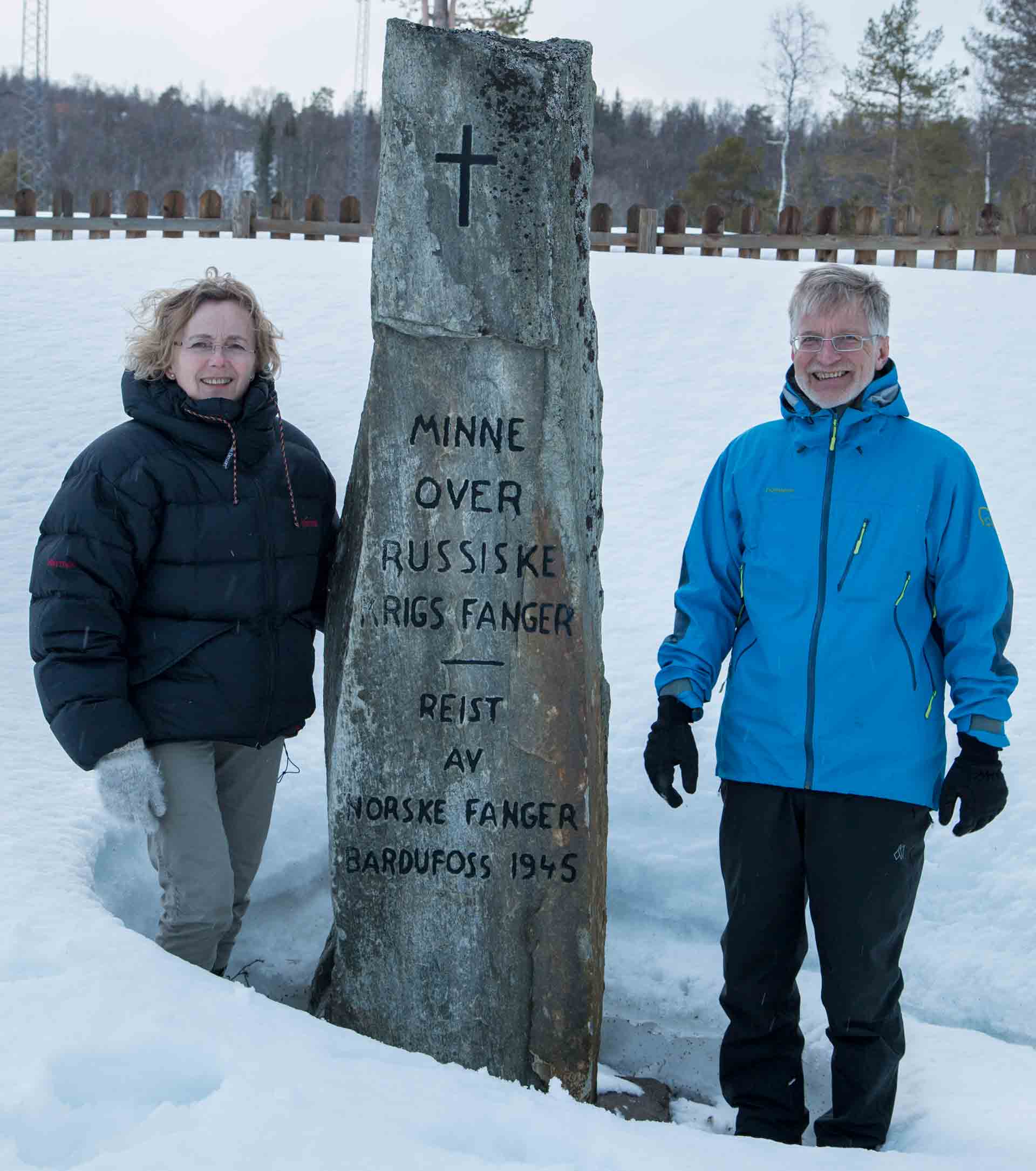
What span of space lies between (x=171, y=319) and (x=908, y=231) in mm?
10012

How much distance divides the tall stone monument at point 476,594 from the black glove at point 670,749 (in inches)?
8.2

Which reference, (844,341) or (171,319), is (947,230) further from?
(171,319)

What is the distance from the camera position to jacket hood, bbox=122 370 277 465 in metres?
2.81

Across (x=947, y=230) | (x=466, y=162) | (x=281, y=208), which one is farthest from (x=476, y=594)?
(x=281, y=208)

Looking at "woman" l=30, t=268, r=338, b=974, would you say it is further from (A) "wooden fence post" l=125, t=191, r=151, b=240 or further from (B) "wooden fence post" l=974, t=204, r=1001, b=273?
(A) "wooden fence post" l=125, t=191, r=151, b=240

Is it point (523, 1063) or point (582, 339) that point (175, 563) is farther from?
point (523, 1063)

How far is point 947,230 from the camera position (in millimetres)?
10555

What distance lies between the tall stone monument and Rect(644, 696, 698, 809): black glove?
21 cm

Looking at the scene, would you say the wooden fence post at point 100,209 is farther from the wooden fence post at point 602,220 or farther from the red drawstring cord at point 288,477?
the red drawstring cord at point 288,477

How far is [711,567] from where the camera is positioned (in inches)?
113

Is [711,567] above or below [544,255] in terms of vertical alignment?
below

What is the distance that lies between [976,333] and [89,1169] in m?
7.71

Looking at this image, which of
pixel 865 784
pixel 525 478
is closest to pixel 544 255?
pixel 525 478

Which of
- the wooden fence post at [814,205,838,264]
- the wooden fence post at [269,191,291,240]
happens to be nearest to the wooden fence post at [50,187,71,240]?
the wooden fence post at [269,191,291,240]
